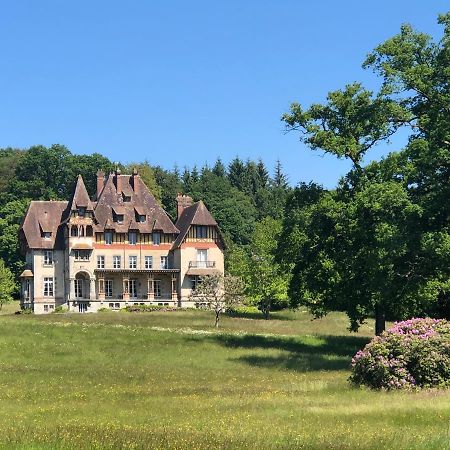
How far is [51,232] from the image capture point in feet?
282

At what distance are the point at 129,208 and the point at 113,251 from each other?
18.8ft

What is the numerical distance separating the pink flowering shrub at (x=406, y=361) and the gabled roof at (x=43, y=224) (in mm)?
61426

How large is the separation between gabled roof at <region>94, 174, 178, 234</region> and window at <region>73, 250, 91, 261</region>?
10.7ft

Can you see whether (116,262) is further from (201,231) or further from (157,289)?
(201,231)

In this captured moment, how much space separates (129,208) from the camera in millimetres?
88062

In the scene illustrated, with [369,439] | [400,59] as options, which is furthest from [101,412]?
[400,59]

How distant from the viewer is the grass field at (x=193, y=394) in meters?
15.9

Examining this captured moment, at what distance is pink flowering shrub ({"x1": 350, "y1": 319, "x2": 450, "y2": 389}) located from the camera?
28.2 metres

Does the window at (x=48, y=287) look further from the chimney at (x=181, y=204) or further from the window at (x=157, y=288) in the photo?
the chimney at (x=181, y=204)

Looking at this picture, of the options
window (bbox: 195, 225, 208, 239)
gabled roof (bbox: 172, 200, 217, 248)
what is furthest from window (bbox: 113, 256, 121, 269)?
window (bbox: 195, 225, 208, 239)

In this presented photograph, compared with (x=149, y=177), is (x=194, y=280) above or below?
below

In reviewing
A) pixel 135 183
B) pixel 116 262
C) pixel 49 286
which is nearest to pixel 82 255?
pixel 116 262

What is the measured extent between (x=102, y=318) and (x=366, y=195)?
1311 inches

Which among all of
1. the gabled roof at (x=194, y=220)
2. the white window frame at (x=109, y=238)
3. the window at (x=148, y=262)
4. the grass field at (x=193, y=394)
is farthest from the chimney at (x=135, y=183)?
the grass field at (x=193, y=394)
